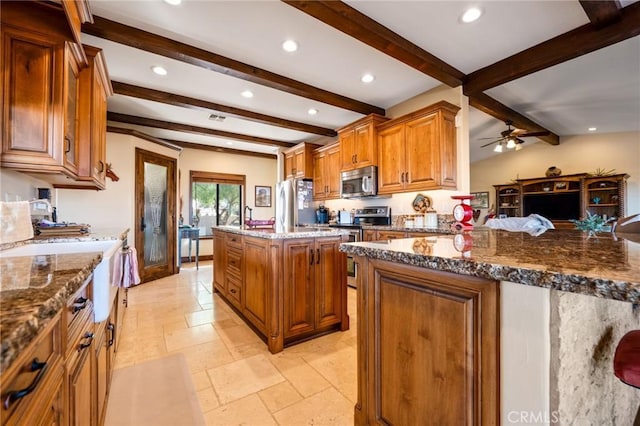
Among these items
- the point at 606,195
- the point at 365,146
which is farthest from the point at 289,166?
the point at 606,195

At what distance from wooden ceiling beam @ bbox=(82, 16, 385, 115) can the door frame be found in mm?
2343

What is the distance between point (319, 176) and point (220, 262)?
2789 mm

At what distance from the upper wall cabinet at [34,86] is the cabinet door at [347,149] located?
350 centimetres

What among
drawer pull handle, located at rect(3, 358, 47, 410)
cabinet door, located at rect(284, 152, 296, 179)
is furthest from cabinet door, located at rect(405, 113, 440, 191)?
drawer pull handle, located at rect(3, 358, 47, 410)

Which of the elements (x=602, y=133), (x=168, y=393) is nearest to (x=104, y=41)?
(x=168, y=393)

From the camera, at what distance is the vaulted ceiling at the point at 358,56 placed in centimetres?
224

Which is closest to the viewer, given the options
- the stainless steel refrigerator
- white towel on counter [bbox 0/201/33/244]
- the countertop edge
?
the countertop edge

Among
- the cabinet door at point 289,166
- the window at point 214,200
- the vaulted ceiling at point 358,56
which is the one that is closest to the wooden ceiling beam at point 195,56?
the vaulted ceiling at point 358,56

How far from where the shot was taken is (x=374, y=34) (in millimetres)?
2377

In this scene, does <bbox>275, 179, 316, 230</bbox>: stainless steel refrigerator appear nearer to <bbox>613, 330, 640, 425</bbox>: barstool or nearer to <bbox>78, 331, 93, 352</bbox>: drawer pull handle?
<bbox>78, 331, 93, 352</bbox>: drawer pull handle

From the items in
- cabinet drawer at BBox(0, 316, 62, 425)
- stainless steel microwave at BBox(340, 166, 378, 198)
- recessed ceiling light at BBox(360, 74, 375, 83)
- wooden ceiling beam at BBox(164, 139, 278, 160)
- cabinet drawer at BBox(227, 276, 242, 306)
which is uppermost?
recessed ceiling light at BBox(360, 74, 375, 83)

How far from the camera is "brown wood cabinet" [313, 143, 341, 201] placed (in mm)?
5150

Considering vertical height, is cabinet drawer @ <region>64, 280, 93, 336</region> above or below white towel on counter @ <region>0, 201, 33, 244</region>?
below

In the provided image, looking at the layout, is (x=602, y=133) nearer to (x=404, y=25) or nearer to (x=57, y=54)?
(x=404, y=25)
